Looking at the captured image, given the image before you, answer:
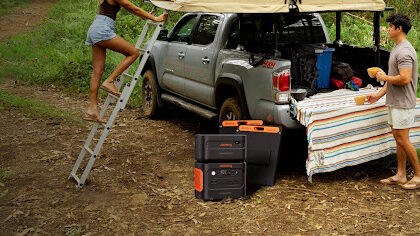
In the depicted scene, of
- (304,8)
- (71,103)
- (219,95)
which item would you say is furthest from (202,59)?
(71,103)

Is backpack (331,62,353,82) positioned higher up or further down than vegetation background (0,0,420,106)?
higher up

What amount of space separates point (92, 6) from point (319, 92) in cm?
1364

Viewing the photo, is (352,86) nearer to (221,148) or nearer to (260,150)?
(260,150)

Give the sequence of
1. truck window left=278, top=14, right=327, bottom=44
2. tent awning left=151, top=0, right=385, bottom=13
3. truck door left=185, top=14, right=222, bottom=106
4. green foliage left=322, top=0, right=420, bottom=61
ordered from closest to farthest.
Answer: tent awning left=151, top=0, right=385, bottom=13, truck window left=278, top=14, right=327, bottom=44, truck door left=185, top=14, right=222, bottom=106, green foliage left=322, top=0, right=420, bottom=61

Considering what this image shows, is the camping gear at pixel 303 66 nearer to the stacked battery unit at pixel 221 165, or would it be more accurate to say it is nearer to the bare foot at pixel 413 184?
the stacked battery unit at pixel 221 165

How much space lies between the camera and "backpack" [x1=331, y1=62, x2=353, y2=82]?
24.4 feet

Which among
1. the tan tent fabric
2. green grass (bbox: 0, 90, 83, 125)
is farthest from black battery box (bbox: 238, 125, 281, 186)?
green grass (bbox: 0, 90, 83, 125)

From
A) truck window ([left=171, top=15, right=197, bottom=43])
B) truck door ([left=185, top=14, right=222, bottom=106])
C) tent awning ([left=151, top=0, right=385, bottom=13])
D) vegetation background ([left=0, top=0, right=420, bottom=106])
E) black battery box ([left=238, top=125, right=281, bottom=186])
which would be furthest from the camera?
vegetation background ([left=0, top=0, right=420, bottom=106])

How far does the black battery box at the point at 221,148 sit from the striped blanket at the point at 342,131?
0.75 meters

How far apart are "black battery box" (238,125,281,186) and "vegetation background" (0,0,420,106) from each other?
5.34m

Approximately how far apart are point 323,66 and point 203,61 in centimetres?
178

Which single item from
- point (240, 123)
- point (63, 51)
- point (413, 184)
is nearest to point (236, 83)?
point (240, 123)

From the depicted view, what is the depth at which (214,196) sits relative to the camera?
614cm

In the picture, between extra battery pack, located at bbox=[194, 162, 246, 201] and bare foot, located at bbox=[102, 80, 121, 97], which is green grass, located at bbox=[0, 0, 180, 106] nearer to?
bare foot, located at bbox=[102, 80, 121, 97]
